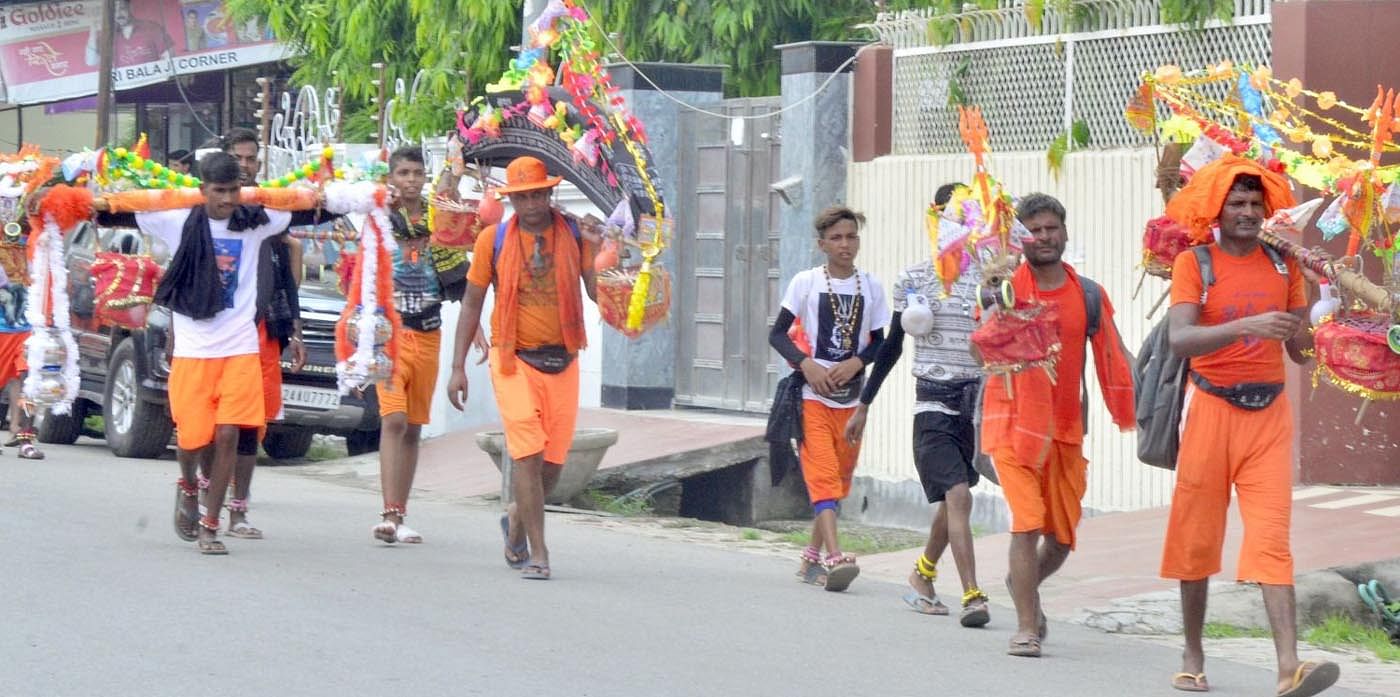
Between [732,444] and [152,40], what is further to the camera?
[152,40]

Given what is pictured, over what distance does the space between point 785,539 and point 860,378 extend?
300cm

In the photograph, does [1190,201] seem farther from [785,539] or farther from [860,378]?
[785,539]

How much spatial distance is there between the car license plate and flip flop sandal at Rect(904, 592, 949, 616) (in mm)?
7099

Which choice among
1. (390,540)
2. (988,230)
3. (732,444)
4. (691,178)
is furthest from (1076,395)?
(691,178)

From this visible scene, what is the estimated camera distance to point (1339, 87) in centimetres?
1099

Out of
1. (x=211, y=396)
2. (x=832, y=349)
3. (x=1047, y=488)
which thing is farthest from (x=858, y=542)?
(x=1047, y=488)

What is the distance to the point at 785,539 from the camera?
40.5ft

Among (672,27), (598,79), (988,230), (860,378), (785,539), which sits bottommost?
(785,539)

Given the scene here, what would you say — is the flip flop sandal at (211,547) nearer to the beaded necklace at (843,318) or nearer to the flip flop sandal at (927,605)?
the beaded necklace at (843,318)

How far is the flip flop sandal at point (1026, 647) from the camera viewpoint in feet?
25.5

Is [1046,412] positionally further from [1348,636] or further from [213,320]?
[213,320]

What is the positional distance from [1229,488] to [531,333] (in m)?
3.53

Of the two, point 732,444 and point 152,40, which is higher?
point 152,40

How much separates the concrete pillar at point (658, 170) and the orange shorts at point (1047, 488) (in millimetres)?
8106
